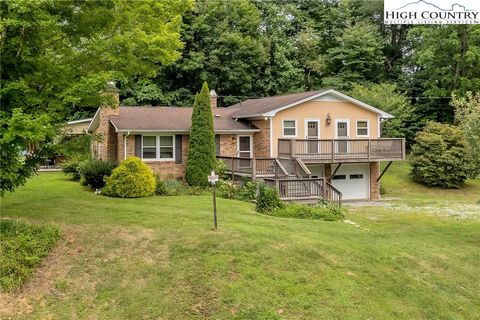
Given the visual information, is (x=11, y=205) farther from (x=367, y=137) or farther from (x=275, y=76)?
(x=275, y=76)

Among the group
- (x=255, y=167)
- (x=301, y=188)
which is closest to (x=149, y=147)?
(x=255, y=167)

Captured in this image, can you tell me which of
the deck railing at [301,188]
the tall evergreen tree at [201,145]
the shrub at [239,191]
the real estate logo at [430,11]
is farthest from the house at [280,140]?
the real estate logo at [430,11]

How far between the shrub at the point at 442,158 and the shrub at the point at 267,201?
17165mm

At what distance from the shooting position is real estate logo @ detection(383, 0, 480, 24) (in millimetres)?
14625

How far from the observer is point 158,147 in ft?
71.4

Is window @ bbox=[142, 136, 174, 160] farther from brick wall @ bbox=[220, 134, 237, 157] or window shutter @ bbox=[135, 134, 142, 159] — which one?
brick wall @ bbox=[220, 134, 237, 157]

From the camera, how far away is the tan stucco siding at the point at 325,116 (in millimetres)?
23016

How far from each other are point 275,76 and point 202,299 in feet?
115

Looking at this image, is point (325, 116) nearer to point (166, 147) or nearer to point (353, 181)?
point (353, 181)

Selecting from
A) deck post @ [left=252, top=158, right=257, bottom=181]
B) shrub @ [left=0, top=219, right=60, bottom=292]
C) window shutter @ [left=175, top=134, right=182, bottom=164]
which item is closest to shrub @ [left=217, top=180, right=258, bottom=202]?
deck post @ [left=252, top=158, right=257, bottom=181]

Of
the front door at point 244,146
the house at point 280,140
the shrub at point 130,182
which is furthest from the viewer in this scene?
the front door at point 244,146

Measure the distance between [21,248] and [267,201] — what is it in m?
8.45

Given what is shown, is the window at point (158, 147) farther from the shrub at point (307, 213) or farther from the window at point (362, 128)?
the window at point (362, 128)

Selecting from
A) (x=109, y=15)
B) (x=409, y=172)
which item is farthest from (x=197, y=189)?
(x=409, y=172)
